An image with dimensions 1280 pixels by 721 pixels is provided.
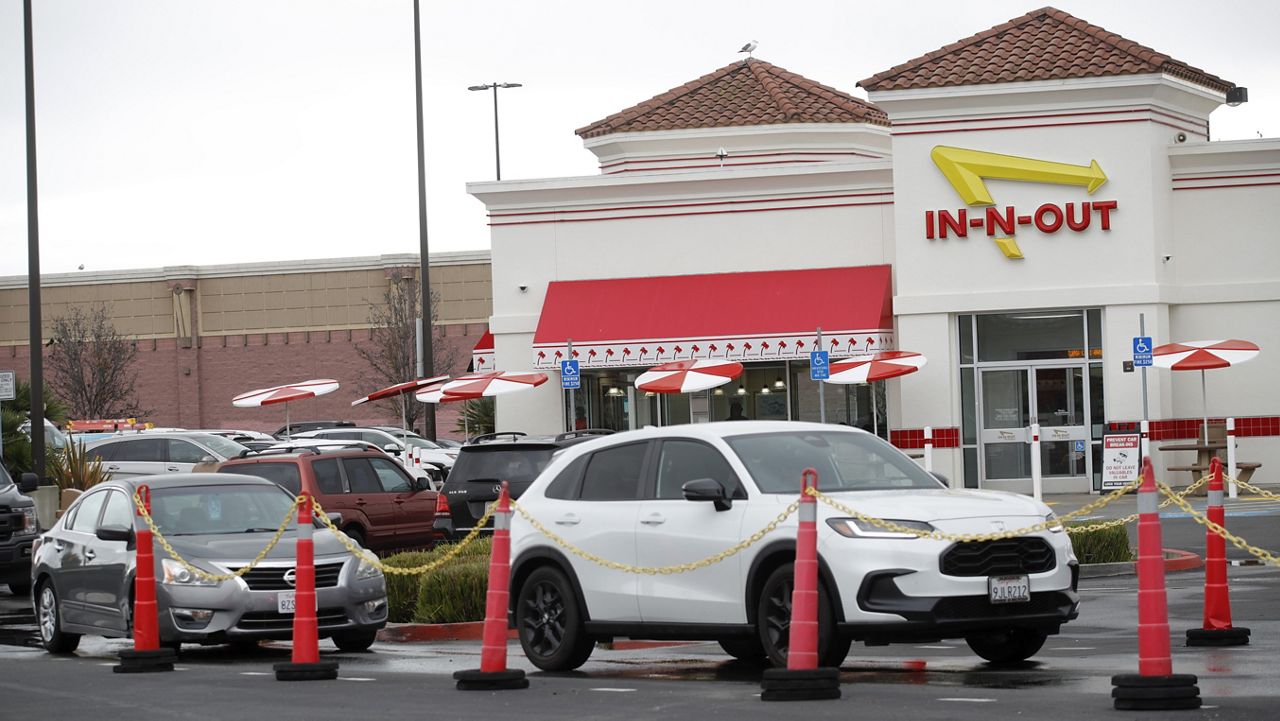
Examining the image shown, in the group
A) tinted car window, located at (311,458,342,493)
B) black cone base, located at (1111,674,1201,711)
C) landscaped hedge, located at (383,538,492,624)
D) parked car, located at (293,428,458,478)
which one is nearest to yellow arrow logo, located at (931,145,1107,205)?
parked car, located at (293,428,458,478)

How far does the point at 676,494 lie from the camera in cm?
1232

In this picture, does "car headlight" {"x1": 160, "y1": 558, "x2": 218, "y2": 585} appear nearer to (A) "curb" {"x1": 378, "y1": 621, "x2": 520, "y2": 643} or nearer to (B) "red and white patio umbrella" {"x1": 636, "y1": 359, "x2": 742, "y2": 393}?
(A) "curb" {"x1": 378, "y1": 621, "x2": 520, "y2": 643}

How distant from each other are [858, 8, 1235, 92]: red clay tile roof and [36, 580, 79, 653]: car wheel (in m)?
19.4

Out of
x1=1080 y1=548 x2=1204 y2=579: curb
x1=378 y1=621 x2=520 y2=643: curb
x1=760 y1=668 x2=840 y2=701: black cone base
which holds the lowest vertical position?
x1=378 y1=621 x2=520 y2=643: curb

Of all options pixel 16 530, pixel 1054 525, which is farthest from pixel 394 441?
pixel 1054 525

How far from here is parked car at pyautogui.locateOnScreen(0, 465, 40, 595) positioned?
21.1 metres

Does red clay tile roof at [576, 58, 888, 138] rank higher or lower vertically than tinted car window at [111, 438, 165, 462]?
higher

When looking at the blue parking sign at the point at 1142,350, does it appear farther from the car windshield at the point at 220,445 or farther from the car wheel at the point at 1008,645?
the car wheel at the point at 1008,645

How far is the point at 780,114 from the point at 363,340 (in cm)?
3303

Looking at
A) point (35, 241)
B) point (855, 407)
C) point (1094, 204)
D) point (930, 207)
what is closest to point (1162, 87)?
point (1094, 204)

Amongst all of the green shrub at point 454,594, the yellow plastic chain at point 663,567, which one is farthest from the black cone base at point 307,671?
the green shrub at point 454,594

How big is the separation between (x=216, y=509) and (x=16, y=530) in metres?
6.28

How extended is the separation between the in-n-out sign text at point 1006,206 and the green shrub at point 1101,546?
13.0 meters

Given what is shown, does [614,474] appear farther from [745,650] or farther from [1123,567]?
[1123,567]
